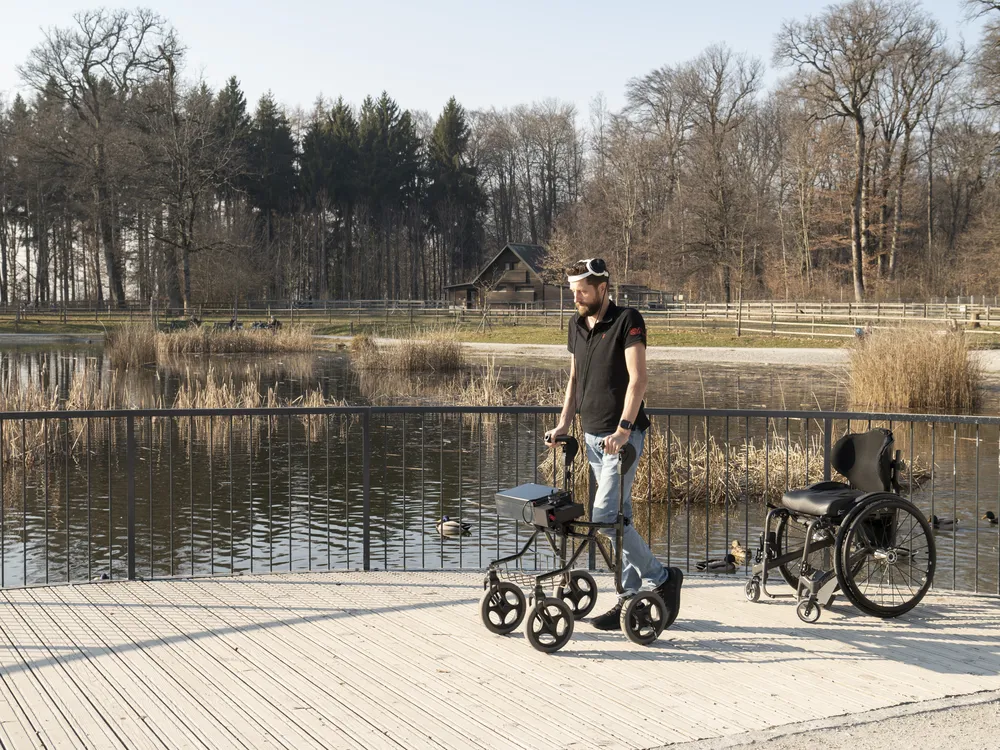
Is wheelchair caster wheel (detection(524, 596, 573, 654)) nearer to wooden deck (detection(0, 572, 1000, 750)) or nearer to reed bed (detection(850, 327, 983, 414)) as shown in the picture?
wooden deck (detection(0, 572, 1000, 750))

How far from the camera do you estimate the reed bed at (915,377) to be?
19.4m

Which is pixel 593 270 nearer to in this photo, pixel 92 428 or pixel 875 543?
pixel 875 543

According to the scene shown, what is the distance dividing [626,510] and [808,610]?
113cm

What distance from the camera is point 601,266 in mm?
5320

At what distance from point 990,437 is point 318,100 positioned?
2675 inches

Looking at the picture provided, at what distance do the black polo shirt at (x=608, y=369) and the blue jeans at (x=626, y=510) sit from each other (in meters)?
0.08

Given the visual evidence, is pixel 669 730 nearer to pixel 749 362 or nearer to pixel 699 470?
pixel 699 470

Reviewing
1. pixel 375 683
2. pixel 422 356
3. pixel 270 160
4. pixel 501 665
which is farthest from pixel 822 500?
pixel 270 160

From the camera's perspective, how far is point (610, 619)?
5.48 meters

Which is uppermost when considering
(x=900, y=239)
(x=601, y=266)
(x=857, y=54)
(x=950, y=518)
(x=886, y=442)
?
(x=857, y=54)

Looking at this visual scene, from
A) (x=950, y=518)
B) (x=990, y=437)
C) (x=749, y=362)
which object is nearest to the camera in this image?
(x=950, y=518)

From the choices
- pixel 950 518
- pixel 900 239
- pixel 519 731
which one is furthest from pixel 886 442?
pixel 900 239

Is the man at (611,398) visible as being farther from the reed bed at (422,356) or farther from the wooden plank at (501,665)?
the reed bed at (422,356)

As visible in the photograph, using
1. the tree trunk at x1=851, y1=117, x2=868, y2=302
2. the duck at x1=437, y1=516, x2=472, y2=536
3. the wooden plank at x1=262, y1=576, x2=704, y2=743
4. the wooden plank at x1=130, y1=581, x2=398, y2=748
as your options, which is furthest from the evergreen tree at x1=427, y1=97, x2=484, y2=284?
the wooden plank at x1=262, y1=576, x2=704, y2=743
